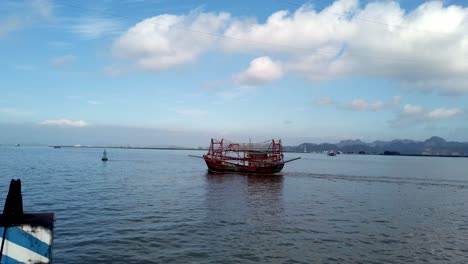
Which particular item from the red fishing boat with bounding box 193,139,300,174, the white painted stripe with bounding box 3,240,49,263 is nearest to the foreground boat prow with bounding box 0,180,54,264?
the white painted stripe with bounding box 3,240,49,263

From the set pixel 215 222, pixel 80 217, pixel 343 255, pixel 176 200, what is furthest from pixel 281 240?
Result: pixel 176 200

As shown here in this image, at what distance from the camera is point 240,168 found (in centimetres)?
6494

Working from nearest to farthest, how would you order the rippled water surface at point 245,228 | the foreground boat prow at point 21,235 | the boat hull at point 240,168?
the foreground boat prow at point 21,235 → the rippled water surface at point 245,228 → the boat hull at point 240,168

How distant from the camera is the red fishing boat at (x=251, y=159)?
64625 millimetres

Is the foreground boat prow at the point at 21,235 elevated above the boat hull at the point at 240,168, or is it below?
above

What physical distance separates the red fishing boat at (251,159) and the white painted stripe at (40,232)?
198ft

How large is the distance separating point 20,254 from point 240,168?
6092 cm

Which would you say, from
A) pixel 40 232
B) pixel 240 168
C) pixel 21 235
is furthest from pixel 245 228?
pixel 240 168

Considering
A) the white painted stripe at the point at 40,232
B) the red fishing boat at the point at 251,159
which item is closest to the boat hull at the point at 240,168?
the red fishing boat at the point at 251,159

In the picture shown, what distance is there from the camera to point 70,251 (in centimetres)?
1459

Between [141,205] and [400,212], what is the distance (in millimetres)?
20236

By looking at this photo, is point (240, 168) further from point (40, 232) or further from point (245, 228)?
point (40, 232)

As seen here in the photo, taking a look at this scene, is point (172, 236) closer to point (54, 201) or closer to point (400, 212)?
point (54, 201)

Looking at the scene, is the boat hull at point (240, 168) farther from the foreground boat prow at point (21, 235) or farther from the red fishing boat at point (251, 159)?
the foreground boat prow at point (21, 235)
